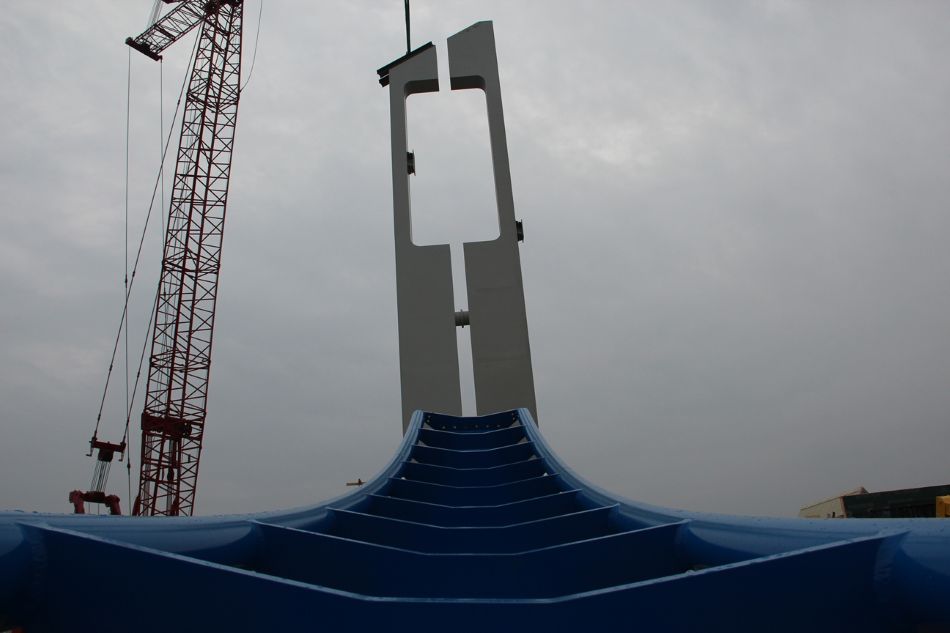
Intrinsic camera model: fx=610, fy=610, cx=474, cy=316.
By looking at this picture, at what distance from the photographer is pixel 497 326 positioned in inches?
320

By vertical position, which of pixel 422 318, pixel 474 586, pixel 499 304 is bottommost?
pixel 474 586

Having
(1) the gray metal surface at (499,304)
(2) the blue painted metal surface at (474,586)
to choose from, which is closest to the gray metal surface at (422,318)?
(1) the gray metal surface at (499,304)

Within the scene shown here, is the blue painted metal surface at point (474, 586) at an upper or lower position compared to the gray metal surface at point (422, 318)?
lower

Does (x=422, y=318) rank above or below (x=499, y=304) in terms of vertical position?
below

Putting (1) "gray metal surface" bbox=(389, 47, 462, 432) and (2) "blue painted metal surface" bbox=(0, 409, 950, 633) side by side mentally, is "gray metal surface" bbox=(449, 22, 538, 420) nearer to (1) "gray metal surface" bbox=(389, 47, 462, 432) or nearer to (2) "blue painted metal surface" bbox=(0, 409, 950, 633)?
(1) "gray metal surface" bbox=(389, 47, 462, 432)

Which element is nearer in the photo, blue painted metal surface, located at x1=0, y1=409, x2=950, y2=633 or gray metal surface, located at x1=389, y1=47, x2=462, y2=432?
blue painted metal surface, located at x1=0, y1=409, x2=950, y2=633

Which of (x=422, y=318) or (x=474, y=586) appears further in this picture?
(x=422, y=318)

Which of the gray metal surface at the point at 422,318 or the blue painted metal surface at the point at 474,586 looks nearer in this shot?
the blue painted metal surface at the point at 474,586

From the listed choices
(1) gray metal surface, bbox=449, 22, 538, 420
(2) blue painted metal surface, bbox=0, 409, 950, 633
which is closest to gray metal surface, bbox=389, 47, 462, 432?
(1) gray metal surface, bbox=449, 22, 538, 420

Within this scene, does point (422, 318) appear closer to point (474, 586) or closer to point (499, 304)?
point (499, 304)

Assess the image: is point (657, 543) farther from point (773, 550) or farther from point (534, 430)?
point (534, 430)

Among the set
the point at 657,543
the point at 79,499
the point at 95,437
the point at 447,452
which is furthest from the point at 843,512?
the point at 95,437

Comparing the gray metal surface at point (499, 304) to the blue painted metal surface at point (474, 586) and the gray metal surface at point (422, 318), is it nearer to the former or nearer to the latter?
the gray metal surface at point (422, 318)

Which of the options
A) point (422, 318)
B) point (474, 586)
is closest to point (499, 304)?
point (422, 318)
